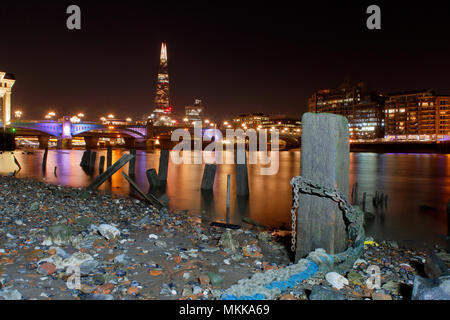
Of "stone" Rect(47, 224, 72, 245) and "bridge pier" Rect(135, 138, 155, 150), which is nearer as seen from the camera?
"stone" Rect(47, 224, 72, 245)

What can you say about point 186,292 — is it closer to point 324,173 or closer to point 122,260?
point 122,260

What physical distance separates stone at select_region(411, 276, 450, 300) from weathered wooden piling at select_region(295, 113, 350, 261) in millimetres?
1064

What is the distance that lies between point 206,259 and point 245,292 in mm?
1542

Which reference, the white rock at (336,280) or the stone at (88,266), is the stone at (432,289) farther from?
the stone at (88,266)

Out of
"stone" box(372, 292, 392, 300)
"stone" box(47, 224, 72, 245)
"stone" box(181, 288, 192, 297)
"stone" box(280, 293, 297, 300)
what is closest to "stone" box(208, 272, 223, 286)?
"stone" box(181, 288, 192, 297)

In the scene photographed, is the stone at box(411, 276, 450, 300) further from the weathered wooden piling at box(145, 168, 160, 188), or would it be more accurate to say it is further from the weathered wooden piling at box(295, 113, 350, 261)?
the weathered wooden piling at box(145, 168, 160, 188)

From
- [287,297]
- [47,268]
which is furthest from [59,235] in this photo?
[287,297]

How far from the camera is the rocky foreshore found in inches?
143

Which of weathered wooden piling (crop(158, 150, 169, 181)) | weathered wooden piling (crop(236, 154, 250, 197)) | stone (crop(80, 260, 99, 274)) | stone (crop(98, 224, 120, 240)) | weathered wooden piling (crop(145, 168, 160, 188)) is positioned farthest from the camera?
weathered wooden piling (crop(158, 150, 169, 181))

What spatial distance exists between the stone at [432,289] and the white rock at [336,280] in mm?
785

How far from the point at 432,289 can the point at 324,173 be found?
64.5 inches

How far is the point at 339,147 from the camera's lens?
4.03m

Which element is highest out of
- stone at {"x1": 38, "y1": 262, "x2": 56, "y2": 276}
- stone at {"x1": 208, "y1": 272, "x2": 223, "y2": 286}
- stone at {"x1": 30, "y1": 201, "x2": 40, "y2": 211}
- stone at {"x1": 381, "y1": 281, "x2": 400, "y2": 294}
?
stone at {"x1": 30, "y1": 201, "x2": 40, "y2": 211}
